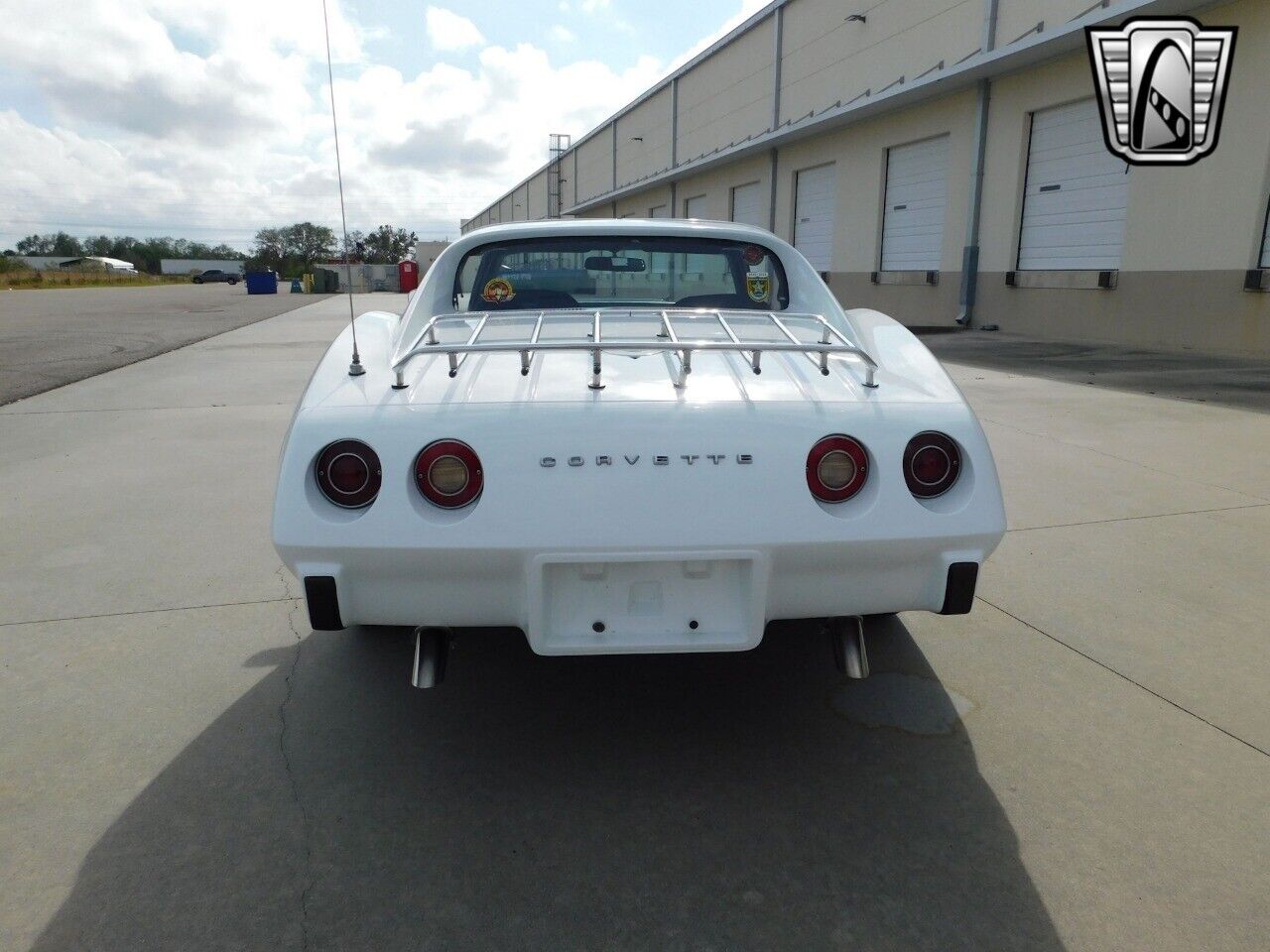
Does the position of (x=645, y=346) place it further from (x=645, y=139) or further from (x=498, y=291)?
(x=645, y=139)

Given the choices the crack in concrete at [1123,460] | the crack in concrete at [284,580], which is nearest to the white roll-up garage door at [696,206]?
the crack in concrete at [1123,460]

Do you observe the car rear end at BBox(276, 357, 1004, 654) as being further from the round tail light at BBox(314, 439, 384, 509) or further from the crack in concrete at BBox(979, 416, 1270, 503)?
the crack in concrete at BBox(979, 416, 1270, 503)

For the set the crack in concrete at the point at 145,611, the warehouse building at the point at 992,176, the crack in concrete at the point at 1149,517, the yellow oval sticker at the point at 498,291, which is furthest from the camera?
the warehouse building at the point at 992,176

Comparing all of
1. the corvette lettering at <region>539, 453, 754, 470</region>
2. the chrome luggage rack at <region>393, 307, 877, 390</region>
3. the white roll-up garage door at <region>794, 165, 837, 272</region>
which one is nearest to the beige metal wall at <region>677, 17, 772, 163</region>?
the white roll-up garage door at <region>794, 165, 837, 272</region>

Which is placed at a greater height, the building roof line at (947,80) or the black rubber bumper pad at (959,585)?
the building roof line at (947,80)

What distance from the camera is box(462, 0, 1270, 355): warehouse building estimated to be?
10.9m

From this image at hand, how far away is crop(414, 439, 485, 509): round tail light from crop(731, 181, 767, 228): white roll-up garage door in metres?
21.6

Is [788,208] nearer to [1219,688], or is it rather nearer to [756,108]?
[756,108]

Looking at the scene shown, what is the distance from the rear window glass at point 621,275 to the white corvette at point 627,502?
1290 millimetres

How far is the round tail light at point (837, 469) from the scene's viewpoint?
2119mm

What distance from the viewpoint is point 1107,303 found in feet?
41.4

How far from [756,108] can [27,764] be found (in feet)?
77.3

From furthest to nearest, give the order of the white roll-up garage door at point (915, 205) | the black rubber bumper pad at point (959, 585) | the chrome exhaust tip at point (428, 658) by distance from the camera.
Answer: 1. the white roll-up garage door at point (915, 205)
2. the chrome exhaust tip at point (428, 658)
3. the black rubber bumper pad at point (959, 585)

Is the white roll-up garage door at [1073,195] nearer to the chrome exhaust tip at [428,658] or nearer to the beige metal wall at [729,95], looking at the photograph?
the beige metal wall at [729,95]
